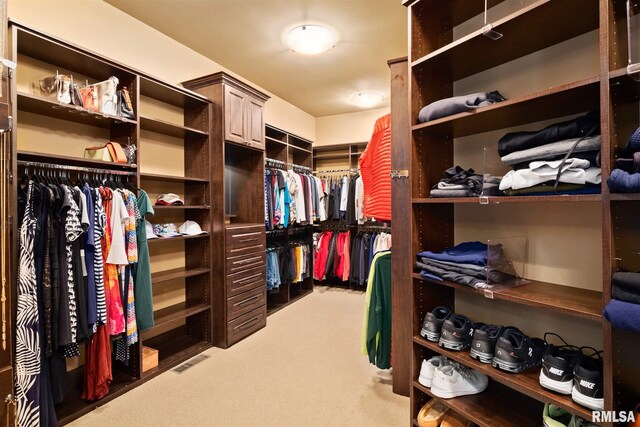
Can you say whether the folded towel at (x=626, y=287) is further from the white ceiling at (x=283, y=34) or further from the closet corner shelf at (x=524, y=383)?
the white ceiling at (x=283, y=34)

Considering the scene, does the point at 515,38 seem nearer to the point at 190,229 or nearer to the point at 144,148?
the point at 190,229

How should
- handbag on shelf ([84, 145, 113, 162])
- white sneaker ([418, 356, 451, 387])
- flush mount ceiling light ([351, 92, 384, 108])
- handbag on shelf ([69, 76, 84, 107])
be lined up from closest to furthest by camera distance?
white sneaker ([418, 356, 451, 387]) < handbag on shelf ([69, 76, 84, 107]) < handbag on shelf ([84, 145, 113, 162]) < flush mount ceiling light ([351, 92, 384, 108])

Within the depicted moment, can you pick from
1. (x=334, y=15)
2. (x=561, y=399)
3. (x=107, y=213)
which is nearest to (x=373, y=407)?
(x=561, y=399)

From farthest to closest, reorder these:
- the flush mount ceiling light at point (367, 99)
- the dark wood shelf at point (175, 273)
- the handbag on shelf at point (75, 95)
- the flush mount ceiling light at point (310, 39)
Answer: the flush mount ceiling light at point (367, 99)
the flush mount ceiling light at point (310, 39)
the dark wood shelf at point (175, 273)
the handbag on shelf at point (75, 95)

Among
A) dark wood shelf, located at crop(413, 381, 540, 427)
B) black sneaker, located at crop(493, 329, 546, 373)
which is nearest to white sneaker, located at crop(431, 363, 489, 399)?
dark wood shelf, located at crop(413, 381, 540, 427)

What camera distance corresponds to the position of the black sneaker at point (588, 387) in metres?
1.02

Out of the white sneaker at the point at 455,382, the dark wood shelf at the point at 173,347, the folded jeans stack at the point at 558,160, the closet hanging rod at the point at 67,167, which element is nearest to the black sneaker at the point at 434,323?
the white sneaker at the point at 455,382

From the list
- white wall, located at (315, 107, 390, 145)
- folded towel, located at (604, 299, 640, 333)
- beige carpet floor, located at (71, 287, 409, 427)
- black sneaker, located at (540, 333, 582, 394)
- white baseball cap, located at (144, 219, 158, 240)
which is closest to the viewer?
folded towel, located at (604, 299, 640, 333)

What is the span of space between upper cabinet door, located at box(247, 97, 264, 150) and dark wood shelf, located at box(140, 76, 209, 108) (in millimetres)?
483

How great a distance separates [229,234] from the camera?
2.99 m

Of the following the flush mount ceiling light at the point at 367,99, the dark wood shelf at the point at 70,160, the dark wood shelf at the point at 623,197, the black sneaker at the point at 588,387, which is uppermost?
the flush mount ceiling light at the point at 367,99

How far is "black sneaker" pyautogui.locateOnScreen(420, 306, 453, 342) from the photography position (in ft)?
5.16

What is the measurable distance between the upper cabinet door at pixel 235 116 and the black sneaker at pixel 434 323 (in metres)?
2.33

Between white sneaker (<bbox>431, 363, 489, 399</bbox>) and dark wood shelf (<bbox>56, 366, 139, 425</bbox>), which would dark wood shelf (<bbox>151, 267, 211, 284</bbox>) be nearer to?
dark wood shelf (<bbox>56, 366, 139, 425</bbox>)
